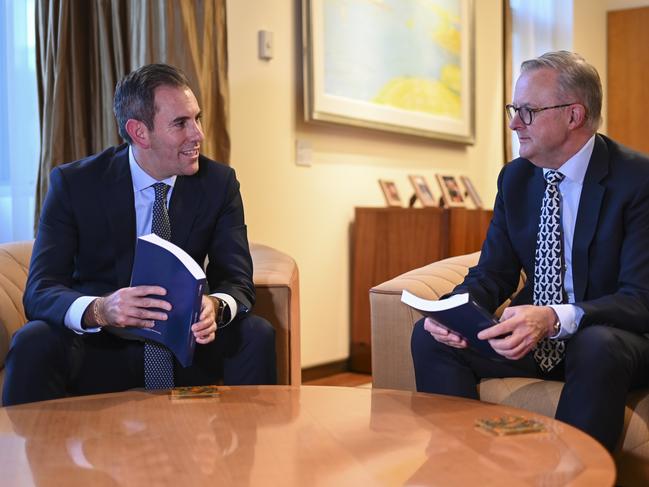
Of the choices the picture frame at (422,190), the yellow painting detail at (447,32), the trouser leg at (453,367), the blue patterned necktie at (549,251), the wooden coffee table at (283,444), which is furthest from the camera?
the yellow painting detail at (447,32)

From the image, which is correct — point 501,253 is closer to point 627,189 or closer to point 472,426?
point 627,189

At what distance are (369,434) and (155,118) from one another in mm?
1285

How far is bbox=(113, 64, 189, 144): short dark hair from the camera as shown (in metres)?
2.50

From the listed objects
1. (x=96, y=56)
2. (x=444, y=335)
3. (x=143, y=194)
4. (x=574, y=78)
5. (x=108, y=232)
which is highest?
(x=96, y=56)

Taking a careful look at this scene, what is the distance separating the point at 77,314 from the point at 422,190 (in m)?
3.21

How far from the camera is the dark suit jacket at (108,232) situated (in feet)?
7.91

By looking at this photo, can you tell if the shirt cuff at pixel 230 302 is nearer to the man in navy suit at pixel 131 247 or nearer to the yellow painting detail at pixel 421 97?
the man in navy suit at pixel 131 247

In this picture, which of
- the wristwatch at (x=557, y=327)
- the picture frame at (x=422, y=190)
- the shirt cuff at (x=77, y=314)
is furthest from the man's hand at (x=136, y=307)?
the picture frame at (x=422, y=190)

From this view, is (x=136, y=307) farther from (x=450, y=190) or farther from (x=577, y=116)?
(x=450, y=190)

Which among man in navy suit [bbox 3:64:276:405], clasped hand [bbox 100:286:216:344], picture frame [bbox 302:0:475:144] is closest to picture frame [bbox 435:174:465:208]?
picture frame [bbox 302:0:475:144]

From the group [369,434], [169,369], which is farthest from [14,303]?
[369,434]

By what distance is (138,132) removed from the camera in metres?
2.51

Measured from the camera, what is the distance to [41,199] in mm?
3305

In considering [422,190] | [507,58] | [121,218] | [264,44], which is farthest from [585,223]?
[507,58]
